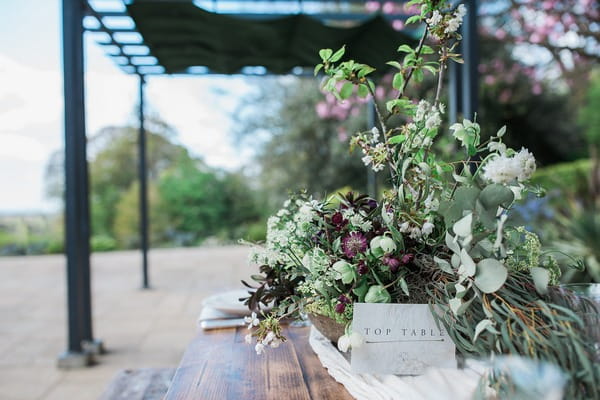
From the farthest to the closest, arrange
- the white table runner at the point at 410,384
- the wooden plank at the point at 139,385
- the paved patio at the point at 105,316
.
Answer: the paved patio at the point at 105,316 < the wooden plank at the point at 139,385 < the white table runner at the point at 410,384

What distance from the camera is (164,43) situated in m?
2.98

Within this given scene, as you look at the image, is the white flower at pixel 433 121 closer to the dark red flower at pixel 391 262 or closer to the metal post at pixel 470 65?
the dark red flower at pixel 391 262

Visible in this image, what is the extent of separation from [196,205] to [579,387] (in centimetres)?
964

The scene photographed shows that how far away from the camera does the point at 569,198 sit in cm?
414

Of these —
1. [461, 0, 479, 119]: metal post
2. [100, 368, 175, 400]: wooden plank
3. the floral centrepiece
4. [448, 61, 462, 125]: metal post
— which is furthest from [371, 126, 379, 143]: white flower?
[448, 61, 462, 125]: metal post

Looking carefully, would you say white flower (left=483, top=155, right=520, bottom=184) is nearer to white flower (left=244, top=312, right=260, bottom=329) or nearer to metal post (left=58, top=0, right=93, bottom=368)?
white flower (left=244, top=312, right=260, bottom=329)

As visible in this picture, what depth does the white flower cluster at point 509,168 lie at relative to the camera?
2.15ft

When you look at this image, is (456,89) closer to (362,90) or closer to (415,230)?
(362,90)

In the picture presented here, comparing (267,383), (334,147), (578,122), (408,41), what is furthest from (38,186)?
(578,122)

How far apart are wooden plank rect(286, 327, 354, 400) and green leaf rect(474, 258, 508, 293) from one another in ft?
0.92

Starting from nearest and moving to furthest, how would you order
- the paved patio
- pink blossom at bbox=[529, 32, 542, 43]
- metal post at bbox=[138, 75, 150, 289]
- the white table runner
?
the white table runner < the paved patio < metal post at bbox=[138, 75, 150, 289] < pink blossom at bbox=[529, 32, 542, 43]

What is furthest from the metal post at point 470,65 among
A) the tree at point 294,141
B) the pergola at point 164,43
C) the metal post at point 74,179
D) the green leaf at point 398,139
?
the tree at point 294,141

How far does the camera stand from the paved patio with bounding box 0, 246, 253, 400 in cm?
253

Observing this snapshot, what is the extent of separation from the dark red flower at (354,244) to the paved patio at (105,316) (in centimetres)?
151
